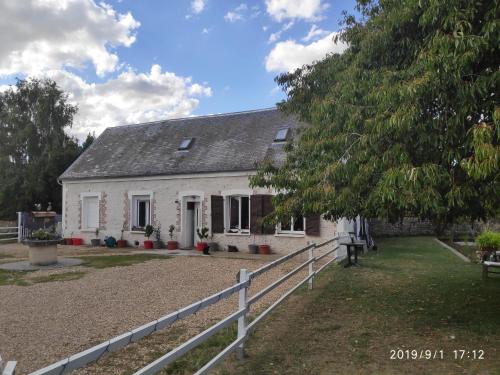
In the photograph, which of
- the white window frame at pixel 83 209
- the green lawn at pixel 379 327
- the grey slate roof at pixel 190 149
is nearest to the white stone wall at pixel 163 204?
the white window frame at pixel 83 209

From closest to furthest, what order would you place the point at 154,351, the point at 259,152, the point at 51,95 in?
1. the point at 154,351
2. the point at 259,152
3. the point at 51,95

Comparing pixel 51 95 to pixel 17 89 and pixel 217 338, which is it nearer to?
pixel 17 89

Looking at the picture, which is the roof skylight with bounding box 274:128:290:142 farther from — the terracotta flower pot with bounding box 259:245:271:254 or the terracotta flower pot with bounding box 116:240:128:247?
the terracotta flower pot with bounding box 116:240:128:247

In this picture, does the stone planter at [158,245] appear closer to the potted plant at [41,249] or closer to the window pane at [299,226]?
the potted plant at [41,249]

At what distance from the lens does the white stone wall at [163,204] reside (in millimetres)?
14719

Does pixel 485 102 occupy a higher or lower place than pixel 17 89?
lower

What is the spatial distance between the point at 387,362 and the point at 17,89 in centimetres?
3086

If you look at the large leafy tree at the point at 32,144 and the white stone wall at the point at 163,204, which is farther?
the large leafy tree at the point at 32,144

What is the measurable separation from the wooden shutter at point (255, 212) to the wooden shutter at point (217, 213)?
1216mm

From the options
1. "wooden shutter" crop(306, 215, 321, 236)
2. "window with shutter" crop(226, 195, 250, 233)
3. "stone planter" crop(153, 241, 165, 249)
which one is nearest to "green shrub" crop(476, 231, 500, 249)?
"wooden shutter" crop(306, 215, 321, 236)

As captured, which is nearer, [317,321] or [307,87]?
[317,321]

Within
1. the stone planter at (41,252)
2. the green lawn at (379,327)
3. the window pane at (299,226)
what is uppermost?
the window pane at (299,226)

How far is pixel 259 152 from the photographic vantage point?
51.3 ft

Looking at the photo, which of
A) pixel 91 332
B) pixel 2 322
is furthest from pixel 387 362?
pixel 2 322
